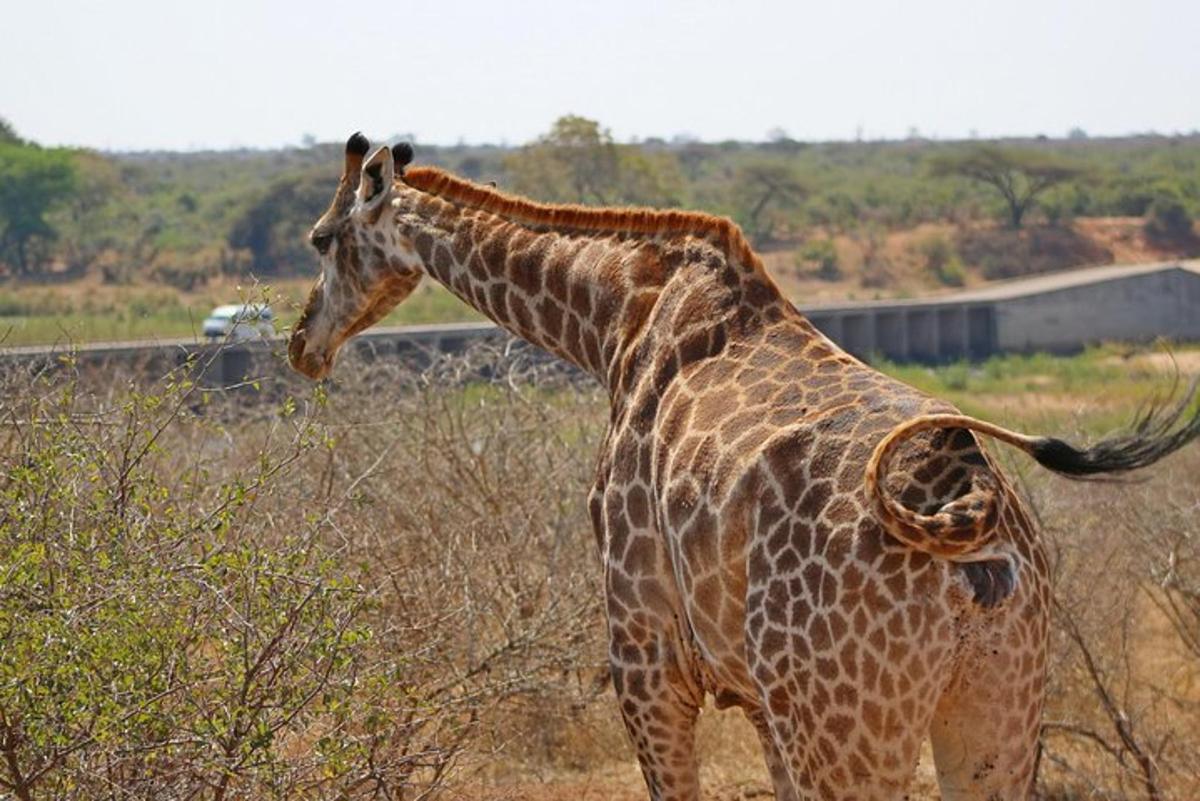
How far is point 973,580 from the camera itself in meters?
5.29

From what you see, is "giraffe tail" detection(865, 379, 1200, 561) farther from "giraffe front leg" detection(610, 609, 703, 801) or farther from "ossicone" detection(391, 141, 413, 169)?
"ossicone" detection(391, 141, 413, 169)

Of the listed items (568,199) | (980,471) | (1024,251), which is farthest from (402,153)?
(1024,251)

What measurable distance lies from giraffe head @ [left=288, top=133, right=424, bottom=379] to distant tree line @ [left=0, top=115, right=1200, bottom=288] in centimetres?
4112

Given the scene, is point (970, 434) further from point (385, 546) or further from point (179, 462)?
point (179, 462)

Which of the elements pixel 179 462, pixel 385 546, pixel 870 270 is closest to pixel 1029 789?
pixel 385 546

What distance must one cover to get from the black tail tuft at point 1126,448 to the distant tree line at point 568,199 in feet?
143

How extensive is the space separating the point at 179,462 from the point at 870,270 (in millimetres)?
55028

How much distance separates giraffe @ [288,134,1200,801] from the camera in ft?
17.5

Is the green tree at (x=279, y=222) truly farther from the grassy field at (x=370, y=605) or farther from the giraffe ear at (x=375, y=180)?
the giraffe ear at (x=375, y=180)

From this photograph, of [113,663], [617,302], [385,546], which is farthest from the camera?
[385,546]

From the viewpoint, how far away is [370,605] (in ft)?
22.1

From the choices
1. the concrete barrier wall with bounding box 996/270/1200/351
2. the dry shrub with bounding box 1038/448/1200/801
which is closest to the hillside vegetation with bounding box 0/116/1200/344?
the concrete barrier wall with bounding box 996/270/1200/351

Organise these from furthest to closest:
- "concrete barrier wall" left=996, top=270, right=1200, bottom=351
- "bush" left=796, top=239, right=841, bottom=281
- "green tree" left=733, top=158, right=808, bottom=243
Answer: "green tree" left=733, top=158, right=808, bottom=243 < "bush" left=796, top=239, right=841, bottom=281 < "concrete barrier wall" left=996, top=270, right=1200, bottom=351

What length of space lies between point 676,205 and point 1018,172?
1035 inches
